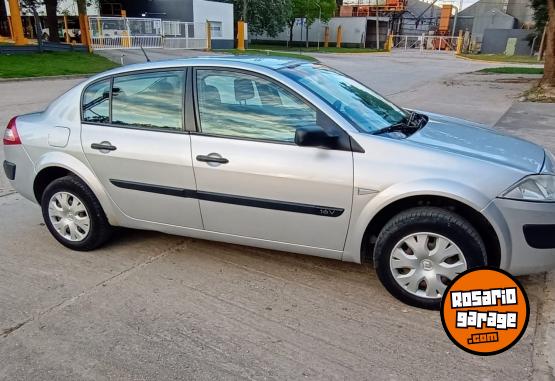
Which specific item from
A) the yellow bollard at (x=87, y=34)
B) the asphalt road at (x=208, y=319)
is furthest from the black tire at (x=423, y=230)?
the yellow bollard at (x=87, y=34)

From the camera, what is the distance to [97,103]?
12.6 ft

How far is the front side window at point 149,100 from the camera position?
139 inches

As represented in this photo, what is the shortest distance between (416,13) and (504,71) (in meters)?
46.7

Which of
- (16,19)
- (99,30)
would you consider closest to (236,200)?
(16,19)

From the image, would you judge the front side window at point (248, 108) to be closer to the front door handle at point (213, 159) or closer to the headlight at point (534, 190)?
the front door handle at point (213, 159)

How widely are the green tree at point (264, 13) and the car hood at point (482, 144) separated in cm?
3912

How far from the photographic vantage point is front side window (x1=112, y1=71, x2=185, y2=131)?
3.54 m

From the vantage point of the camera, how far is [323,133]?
3.01 meters

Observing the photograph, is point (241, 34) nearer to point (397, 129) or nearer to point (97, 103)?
point (97, 103)

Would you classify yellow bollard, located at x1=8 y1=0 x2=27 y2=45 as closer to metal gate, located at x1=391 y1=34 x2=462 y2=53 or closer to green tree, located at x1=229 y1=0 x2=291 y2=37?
green tree, located at x1=229 y1=0 x2=291 y2=37

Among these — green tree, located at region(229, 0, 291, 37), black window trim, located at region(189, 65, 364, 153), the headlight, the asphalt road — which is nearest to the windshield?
black window trim, located at region(189, 65, 364, 153)

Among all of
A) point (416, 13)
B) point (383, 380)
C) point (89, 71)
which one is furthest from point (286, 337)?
point (416, 13)

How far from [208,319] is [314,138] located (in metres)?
1.34

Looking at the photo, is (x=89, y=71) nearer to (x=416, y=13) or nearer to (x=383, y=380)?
(x=383, y=380)
